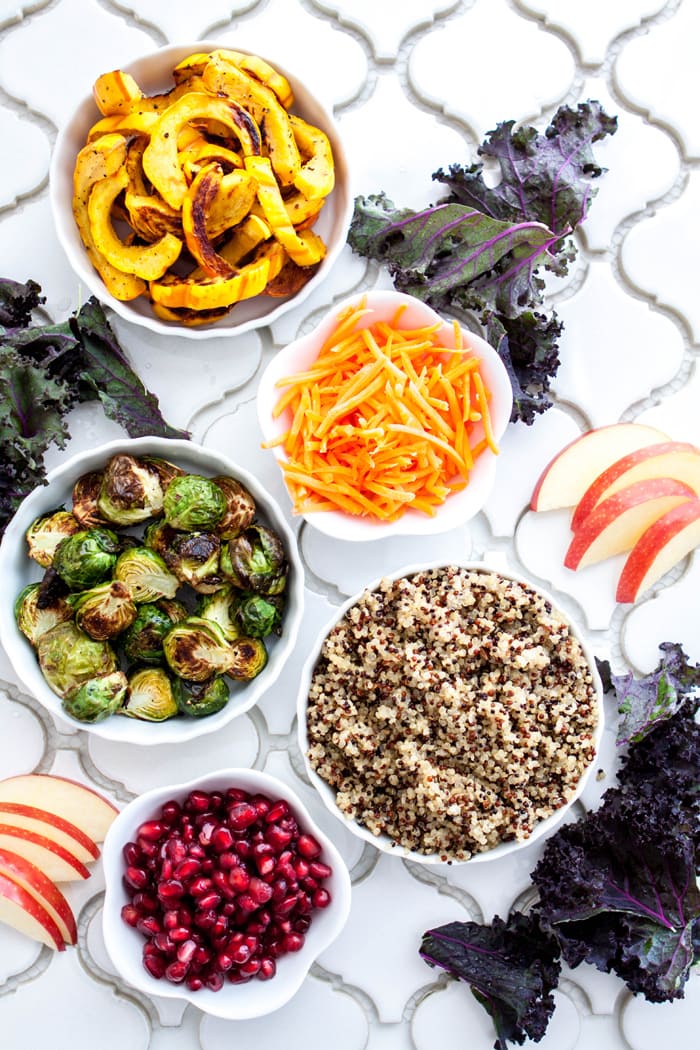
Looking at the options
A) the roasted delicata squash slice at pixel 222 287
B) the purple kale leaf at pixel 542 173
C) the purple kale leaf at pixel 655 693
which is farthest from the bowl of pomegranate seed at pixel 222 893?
the purple kale leaf at pixel 542 173

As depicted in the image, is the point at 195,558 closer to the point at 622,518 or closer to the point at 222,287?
the point at 222,287

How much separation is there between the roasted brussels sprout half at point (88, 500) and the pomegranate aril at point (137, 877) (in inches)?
24.5

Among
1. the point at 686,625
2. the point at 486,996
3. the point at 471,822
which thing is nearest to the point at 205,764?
the point at 471,822

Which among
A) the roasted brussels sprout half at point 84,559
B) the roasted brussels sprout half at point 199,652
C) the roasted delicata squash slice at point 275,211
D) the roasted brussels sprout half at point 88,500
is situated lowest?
the roasted brussels sprout half at point 199,652

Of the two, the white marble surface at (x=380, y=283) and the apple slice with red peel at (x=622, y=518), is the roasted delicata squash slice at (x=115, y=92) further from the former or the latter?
the apple slice with red peel at (x=622, y=518)

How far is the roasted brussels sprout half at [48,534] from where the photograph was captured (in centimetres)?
173

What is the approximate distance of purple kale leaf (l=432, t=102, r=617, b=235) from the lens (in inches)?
73.2

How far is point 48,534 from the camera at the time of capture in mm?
1735

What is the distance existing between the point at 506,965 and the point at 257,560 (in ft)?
2.99

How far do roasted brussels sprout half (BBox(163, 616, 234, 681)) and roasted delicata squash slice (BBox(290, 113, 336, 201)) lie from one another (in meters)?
0.81

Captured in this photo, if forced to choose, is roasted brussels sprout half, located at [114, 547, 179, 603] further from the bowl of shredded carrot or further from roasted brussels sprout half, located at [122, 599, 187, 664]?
the bowl of shredded carrot

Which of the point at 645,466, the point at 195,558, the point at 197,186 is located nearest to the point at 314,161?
the point at 197,186

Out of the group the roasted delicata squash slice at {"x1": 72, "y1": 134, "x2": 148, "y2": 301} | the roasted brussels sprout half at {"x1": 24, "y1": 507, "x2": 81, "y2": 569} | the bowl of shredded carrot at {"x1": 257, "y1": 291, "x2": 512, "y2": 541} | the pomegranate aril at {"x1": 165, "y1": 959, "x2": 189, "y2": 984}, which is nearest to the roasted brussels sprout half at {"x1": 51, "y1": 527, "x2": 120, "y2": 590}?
the roasted brussels sprout half at {"x1": 24, "y1": 507, "x2": 81, "y2": 569}

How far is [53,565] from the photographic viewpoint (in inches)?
67.7
